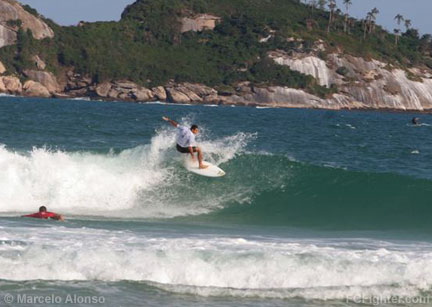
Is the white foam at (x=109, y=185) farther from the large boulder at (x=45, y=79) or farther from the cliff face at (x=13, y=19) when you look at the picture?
the cliff face at (x=13, y=19)

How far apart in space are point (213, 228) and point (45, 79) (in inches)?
4852

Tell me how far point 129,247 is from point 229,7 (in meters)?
175

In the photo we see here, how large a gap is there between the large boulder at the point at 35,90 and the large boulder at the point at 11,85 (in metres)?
1.20

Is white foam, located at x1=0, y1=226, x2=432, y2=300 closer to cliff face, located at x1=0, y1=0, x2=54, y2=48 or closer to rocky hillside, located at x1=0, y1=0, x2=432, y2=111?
rocky hillside, located at x1=0, y1=0, x2=432, y2=111

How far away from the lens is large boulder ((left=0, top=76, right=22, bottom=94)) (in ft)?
432

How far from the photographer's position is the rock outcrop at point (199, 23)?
172625 millimetres

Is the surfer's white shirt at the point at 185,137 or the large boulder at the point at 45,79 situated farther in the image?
the large boulder at the point at 45,79

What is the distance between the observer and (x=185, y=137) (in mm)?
22109

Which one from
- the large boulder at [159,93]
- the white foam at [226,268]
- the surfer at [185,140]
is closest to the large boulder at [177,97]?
the large boulder at [159,93]

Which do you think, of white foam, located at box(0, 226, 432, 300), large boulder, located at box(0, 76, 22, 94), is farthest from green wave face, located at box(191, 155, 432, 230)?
large boulder, located at box(0, 76, 22, 94)

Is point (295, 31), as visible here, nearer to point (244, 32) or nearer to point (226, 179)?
point (244, 32)

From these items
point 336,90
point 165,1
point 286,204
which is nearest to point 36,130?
point 286,204

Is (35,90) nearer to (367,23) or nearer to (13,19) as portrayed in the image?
(13,19)

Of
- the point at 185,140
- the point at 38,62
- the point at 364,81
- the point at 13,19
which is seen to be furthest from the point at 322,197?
the point at 13,19
